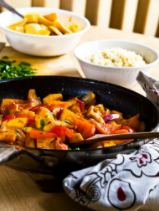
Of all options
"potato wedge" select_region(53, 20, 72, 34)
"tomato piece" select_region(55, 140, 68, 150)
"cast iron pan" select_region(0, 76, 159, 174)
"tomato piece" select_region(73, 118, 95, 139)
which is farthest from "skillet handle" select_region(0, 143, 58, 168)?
"potato wedge" select_region(53, 20, 72, 34)

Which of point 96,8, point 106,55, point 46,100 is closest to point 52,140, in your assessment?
point 46,100

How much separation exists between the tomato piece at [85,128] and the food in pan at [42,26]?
1.12m

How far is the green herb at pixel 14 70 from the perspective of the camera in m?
1.93

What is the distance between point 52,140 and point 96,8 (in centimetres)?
238

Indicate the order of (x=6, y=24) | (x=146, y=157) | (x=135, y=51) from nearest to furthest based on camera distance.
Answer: (x=146, y=157) < (x=135, y=51) < (x=6, y=24)

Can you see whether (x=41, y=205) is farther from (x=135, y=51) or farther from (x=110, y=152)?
(x=135, y=51)

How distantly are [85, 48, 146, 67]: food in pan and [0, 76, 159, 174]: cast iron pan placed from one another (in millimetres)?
389

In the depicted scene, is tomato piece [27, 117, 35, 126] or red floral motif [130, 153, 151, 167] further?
tomato piece [27, 117, 35, 126]

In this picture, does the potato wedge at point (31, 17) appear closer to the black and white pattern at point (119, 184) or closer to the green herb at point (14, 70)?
the green herb at point (14, 70)

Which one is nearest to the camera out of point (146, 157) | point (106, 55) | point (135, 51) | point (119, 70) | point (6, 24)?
point (146, 157)

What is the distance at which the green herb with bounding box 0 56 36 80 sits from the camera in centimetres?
193

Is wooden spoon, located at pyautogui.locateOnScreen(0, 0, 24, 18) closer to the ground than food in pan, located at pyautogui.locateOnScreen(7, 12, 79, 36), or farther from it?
farther from it

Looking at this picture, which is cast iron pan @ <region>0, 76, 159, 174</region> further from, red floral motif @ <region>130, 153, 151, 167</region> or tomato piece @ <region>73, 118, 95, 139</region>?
tomato piece @ <region>73, 118, 95, 139</region>

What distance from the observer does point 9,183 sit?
3.62 ft
